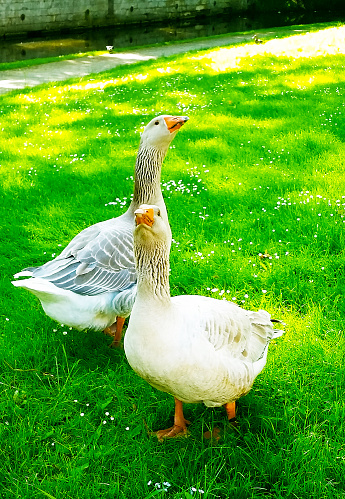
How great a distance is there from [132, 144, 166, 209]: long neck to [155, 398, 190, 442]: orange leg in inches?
68.2

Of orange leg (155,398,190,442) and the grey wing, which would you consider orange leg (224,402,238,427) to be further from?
the grey wing

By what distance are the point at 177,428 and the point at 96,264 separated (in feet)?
4.49

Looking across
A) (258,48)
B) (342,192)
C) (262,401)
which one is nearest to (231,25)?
(258,48)

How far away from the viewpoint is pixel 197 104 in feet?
32.7

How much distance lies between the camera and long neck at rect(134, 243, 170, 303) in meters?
2.64

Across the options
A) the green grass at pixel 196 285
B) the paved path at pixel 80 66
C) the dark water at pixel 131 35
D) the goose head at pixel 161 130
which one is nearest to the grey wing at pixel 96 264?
the green grass at pixel 196 285

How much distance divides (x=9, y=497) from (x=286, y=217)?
3.86 metres

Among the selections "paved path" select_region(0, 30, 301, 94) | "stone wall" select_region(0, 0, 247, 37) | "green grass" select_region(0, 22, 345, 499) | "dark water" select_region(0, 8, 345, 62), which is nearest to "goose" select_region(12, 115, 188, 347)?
"green grass" select_region(0, 22, 345, 499)

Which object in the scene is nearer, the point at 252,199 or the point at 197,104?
the point at 252,199

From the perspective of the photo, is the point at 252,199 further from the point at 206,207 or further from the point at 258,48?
the point at 258,48

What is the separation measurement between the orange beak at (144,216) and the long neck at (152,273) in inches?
7.6

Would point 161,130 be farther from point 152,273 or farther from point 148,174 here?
point 152,273

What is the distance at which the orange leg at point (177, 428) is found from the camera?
3.02 meters

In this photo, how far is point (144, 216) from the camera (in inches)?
97.0
